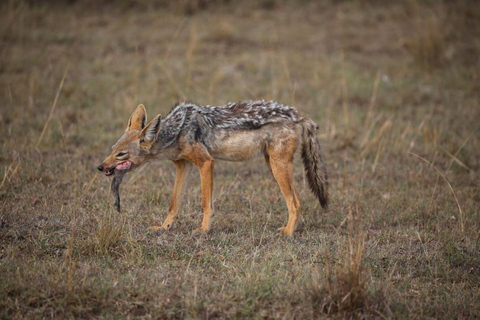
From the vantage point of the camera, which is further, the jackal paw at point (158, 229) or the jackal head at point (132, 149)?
the jackal paw at point (158, 229)

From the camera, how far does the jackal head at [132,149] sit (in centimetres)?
659

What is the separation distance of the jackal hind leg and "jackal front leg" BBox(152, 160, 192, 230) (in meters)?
1.14

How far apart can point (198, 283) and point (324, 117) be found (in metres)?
7.12

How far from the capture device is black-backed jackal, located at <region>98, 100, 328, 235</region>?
22.7ft

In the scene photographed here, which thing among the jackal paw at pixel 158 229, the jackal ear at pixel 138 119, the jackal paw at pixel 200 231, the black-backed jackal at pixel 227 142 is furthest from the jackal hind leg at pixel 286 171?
the jackal ear at pixel 138 119

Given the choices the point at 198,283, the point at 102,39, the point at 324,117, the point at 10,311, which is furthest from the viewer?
the point at 102,39

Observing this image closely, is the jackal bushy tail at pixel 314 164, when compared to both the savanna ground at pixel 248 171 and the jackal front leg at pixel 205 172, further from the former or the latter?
the jackal front leg at pixel 205 172

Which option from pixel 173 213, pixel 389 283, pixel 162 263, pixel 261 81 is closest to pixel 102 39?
pixel 261 81

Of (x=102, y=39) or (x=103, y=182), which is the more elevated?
(x=102, y=39)

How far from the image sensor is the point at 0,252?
594 centimetres

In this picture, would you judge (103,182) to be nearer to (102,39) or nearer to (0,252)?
(0,252)

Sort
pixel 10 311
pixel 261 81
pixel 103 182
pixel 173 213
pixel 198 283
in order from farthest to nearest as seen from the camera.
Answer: pixel 261 81 → pixel 103 182 → pixel 173 213 → pixel 198 283 → pixel 10 311

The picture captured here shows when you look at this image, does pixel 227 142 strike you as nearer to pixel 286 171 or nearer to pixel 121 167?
pixel 286 171

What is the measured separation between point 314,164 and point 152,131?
2162 millimetres
